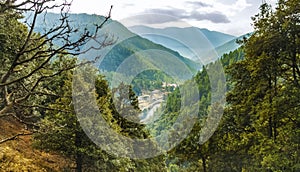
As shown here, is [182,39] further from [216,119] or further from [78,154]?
[78,154]

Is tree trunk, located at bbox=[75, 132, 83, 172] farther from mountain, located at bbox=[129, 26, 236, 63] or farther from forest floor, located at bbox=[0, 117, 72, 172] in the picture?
mountain, located at bbox=[129, 26, 236, 63]

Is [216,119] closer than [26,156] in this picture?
No

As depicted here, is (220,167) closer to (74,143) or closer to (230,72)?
(230,72)

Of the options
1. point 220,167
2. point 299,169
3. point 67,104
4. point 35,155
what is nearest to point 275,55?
point 299,169

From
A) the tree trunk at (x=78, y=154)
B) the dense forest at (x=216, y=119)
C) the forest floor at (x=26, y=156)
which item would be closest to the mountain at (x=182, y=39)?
the dense forest at (x=216, y=119)

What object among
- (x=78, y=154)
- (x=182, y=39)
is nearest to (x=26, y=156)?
(x=78, y=154)

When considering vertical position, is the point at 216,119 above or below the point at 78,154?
above

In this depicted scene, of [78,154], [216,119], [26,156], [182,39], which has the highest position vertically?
[182,39]

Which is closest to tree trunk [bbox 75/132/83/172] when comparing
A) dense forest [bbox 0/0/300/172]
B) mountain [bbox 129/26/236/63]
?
dense forest [bbox 0/0/300/172]

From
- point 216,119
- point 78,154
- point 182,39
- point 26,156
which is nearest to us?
point 78,154

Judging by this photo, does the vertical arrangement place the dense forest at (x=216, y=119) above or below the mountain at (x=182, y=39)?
below

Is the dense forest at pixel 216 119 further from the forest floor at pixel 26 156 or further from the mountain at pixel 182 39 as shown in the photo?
the mountain at pixel 182 39

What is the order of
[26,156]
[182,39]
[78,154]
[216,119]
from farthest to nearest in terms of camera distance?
[182,39] < [216,119] < [26,156] < [78,154]
